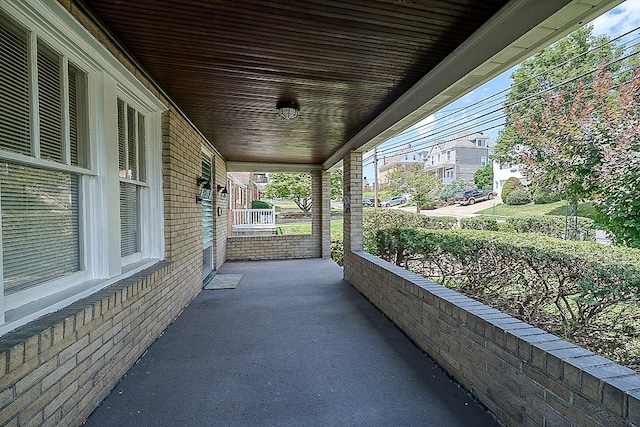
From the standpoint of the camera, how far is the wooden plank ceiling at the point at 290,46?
1936mm

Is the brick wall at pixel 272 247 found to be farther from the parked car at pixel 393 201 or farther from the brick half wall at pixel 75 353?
the parked car at pixel 393 201

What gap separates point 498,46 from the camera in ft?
6.76

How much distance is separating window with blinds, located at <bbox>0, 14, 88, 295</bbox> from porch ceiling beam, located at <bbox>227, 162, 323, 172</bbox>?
607cm

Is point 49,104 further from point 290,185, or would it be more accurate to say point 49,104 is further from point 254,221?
point 290,185

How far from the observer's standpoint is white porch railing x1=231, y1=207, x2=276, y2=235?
11062 millimetres

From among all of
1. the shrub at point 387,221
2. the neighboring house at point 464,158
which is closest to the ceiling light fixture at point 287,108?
the shrub at point 387,221

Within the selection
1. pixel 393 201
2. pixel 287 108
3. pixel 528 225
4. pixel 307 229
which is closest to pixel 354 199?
pixel 287 108

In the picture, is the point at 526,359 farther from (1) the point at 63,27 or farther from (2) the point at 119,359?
(1) the point at 63,27

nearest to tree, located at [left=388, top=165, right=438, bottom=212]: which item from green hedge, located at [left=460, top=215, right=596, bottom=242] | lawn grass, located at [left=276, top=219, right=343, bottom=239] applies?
lawn grass, located at [left=276, top=219, right=343, bottom=239]

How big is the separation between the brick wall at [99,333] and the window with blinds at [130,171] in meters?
0.30

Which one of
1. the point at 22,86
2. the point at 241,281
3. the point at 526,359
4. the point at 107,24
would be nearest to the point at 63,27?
the point at 107,24

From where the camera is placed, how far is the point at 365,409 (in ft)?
6.80

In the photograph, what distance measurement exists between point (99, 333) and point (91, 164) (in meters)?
1.24

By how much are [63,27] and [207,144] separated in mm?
4135
